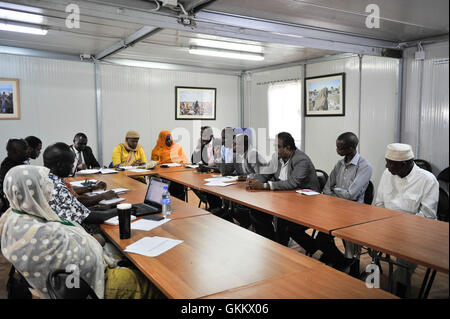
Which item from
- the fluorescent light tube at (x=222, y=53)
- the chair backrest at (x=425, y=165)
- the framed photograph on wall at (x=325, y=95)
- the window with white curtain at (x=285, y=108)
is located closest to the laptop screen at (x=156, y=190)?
the fluorescent light tube at (x=222, y=53)

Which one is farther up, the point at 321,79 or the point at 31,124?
the point at 321,79

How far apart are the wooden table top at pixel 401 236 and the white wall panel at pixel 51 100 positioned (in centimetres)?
557

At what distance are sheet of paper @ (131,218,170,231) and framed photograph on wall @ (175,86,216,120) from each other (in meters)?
5.18

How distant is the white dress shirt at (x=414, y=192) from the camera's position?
93.0 inches

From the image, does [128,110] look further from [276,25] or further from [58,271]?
[58,271]

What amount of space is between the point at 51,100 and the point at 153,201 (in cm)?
434

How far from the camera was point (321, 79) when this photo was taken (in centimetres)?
632

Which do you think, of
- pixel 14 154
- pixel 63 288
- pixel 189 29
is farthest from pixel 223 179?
pixel 63 288

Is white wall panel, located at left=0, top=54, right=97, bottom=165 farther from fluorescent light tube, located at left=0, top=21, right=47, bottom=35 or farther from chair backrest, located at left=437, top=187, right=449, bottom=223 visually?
chair backrest, located at left=437, top=187, right=449, bottom=223

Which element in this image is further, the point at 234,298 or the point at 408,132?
the point at 408,132

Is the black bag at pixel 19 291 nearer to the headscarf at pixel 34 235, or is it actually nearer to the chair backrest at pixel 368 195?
the headscarf at pixel 34 235

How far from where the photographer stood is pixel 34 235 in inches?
60.5
